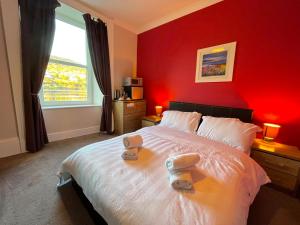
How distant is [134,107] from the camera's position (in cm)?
337

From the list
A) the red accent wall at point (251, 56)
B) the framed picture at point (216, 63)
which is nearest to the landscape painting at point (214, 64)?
the framed picture at point (216, 63)

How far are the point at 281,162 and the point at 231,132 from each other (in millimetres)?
614

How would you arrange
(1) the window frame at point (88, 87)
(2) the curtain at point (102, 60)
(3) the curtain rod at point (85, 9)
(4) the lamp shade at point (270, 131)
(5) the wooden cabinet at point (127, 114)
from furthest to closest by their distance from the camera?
(5) the wooden cabinet at point (127, 114) < (2) the curtain at point (102, 60) < (1) the window frame at point (88, 87) < (3) the curtain rod at point (85, 9) < (4) the lamp shade at point (270, 131)

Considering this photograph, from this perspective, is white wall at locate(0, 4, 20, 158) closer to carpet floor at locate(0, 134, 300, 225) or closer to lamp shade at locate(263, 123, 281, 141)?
carpet floor at locate(0, 134, 300, 225)

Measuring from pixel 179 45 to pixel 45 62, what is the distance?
2.50 meters

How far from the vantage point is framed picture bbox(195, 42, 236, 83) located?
7.34 feet

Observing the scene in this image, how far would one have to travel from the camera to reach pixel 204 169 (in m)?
1.13

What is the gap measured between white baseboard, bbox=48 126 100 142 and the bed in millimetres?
1545

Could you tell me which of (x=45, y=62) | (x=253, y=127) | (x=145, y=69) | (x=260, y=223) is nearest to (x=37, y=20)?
(x=45, y=62)

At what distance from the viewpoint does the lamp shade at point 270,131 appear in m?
1.80

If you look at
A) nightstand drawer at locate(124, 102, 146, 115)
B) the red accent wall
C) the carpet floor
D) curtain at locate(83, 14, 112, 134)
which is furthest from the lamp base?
curtain at locate(83, 14, 112, 134)

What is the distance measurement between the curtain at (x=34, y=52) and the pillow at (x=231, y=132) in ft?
8.79

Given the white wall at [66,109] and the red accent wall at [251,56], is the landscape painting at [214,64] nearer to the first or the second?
the red accent wall at [251,56]

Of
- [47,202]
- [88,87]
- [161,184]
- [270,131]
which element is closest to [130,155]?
[161,184]
